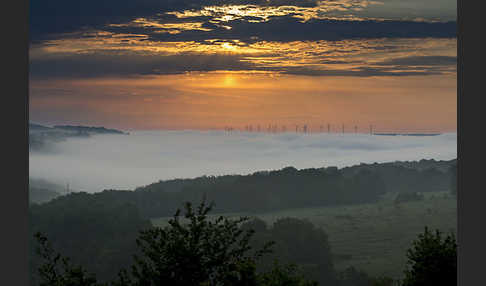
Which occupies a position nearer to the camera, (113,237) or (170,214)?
(113,237)

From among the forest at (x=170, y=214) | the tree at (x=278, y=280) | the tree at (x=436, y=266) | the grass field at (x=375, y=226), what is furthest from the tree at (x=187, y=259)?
the grass field at (x=375, y=226)

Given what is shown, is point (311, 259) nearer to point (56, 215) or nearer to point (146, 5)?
point (56, 215)

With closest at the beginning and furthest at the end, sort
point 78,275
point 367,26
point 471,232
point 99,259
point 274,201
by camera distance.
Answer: point 78,275 < point 471,232 < point 99,259 < point 367,26 < point 274,201

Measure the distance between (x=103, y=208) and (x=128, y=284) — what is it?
113 meters

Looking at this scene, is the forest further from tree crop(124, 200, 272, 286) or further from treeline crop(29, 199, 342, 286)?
tree crop(124, 200, 272, 286)

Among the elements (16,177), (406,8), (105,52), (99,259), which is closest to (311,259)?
(99,259)

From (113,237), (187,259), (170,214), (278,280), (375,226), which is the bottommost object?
(375,226)

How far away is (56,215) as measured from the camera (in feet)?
452

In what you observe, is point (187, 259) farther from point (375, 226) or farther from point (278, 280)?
point (375, 226)

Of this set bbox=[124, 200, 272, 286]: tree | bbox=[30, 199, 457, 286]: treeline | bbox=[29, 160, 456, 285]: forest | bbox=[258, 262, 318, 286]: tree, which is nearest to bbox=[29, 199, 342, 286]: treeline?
bbox=[29, 160, 456, 285]: forest

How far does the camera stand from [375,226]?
17712cm

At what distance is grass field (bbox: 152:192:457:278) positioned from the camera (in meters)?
134

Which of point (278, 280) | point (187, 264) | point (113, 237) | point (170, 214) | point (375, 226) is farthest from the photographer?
point (375, 226)

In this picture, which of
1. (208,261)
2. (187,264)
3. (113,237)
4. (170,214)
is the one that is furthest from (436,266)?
(170,214)
